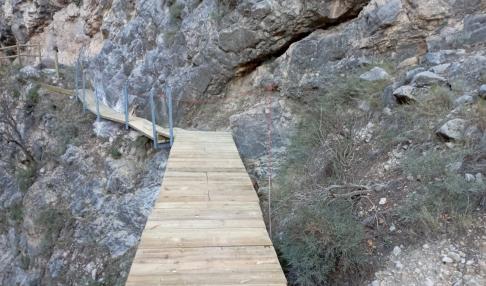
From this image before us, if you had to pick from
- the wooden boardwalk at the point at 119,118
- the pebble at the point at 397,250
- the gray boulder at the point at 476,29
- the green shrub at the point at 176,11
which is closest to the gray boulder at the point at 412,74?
the gray boulder at the point at 476,29

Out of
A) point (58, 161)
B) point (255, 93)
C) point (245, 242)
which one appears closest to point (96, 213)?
point (58, 161)

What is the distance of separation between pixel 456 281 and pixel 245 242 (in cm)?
161

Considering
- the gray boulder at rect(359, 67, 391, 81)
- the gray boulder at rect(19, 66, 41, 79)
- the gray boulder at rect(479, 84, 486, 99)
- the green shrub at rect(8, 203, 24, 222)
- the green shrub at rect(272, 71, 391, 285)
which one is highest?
the gray boulder at rect(479, 84, 486, 99)

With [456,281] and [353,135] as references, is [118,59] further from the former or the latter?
[456,281]

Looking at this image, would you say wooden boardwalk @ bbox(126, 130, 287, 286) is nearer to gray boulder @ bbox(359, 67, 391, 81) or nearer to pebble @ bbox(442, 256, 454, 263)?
pebble @ bbox(442, 256, 454, 263)

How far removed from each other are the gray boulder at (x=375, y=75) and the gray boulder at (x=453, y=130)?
1.91 metres

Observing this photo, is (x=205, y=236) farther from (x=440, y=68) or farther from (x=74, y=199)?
(x=74, y=199)

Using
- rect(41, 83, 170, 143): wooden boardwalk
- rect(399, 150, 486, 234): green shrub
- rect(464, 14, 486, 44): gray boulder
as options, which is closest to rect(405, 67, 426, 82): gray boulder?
rect(464, 14, 486, 44): gray boulder

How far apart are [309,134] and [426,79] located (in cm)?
174

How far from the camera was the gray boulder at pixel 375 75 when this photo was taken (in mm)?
5449

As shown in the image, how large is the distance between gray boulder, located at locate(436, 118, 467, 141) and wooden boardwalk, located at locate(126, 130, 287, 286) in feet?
6.95

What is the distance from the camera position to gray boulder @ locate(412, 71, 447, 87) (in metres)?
4.57

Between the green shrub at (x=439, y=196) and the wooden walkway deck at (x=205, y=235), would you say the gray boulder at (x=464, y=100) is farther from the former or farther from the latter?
the wooden walkway deck at (x=205, y=235)

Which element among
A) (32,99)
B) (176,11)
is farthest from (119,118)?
(32,99)
